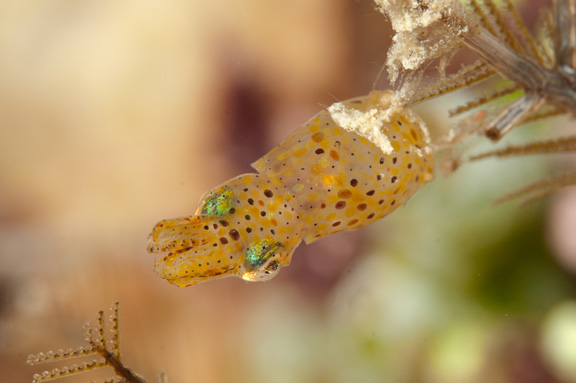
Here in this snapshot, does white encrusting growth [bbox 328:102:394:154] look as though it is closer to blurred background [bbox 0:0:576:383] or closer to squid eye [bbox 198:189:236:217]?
squid eye [bbox 198:189:236:217]

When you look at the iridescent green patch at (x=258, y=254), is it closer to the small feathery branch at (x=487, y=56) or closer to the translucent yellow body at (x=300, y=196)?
the translucent yellow body at (x=300, y=196)

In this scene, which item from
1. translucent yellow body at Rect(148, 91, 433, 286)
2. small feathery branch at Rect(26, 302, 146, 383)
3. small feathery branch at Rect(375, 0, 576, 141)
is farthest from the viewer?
small feathery branch at Rect(26, 302, 146, 383)

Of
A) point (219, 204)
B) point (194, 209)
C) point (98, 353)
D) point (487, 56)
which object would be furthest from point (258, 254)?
point (194, 209)

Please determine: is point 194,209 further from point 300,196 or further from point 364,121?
point 364,121

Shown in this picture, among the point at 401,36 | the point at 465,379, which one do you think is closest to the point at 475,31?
the point at 401,36

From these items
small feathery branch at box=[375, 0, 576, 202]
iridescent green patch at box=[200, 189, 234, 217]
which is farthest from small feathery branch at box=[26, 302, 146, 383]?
small feathery branch at box=[375, 0, 576, 202]

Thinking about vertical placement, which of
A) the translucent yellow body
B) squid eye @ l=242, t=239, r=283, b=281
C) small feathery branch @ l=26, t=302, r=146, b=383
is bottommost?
small feathery branch @ l=26, t=302, r=146, b=383

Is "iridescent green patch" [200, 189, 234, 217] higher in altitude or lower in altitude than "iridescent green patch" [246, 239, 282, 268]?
higher
